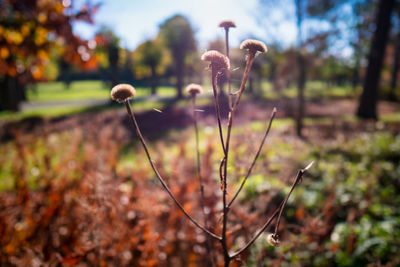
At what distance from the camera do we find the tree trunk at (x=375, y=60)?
10531mm

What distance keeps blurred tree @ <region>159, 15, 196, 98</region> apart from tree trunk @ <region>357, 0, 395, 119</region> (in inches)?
706

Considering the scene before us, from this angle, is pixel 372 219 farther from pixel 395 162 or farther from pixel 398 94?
pixel 398 94

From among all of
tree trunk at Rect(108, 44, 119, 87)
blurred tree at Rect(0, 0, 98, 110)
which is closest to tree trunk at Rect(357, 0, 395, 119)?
tree trunk at Rect(108, 44, 119, 87)

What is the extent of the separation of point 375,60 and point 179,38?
19.4 meters

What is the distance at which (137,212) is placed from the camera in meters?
2.17

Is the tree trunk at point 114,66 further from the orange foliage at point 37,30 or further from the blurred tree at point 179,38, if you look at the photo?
the blurred tree at point 179,38

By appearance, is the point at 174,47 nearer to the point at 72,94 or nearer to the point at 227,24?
the point at 72,94

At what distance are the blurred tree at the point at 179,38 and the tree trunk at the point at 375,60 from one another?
58.8 feet

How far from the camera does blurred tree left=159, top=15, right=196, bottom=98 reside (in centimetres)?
2461

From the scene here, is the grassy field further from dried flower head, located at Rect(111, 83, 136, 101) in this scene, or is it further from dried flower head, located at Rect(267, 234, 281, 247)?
dried flower head, located at Rect(267, 234, 281, 247)

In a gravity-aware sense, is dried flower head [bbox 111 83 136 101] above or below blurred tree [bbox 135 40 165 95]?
below

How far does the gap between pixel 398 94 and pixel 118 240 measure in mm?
28347

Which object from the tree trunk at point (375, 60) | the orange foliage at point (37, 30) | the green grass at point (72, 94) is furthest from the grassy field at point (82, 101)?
the tree trunk at point (375, 60)

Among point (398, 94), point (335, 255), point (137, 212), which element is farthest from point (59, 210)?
point (398, 94)
